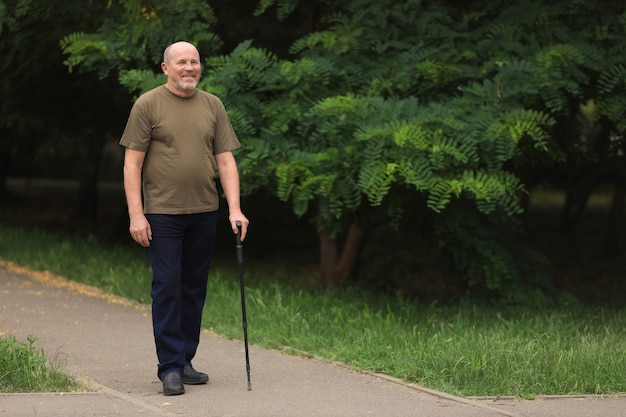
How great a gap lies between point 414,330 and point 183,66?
3020 millimetres

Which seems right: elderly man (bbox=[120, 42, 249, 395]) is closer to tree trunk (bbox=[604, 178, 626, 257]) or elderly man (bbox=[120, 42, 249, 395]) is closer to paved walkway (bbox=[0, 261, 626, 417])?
paved walkway (bbox=[0, 261, 626, 417])

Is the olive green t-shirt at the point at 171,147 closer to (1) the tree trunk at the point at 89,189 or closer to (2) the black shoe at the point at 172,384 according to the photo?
(2) the black shoe at the point at 172,384

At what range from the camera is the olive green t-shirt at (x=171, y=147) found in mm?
6750

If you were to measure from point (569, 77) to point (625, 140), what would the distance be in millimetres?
2181

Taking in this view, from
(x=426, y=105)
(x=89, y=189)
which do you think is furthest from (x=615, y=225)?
(x=89, y=189)

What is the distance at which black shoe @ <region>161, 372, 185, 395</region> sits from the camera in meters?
6.71

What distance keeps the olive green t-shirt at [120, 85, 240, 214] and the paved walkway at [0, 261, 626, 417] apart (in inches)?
45.0

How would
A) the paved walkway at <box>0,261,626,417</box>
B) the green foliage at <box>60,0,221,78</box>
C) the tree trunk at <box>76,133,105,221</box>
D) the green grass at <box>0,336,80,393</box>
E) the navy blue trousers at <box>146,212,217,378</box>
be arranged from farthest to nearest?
the tree trunk at <box>76,133,105,221</box>
the green foliage at <box>60,0,221,78</box>
the navy blue trousers at <box>146,212,217,378</box>
the green grass at <box>0,336,80,393</box>
the paved walkway at <box>0,261,626,417</box>

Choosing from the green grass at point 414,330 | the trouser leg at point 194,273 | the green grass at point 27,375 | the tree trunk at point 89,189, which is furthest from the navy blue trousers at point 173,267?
the tree trunk at point 89,189

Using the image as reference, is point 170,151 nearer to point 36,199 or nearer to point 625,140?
point 625,140

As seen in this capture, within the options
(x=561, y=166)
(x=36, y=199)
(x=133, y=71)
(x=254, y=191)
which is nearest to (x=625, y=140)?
(x=561, y=166)

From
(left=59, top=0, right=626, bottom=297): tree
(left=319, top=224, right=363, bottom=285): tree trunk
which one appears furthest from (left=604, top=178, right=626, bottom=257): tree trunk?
(left=59, top=0, right=626, bottom=297): tree

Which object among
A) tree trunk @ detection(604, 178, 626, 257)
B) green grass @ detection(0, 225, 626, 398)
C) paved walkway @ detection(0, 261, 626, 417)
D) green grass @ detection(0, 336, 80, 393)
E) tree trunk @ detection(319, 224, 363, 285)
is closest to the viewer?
paved walkway @ detection(0, 261, 626, 417)

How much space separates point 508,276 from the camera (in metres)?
11.1
